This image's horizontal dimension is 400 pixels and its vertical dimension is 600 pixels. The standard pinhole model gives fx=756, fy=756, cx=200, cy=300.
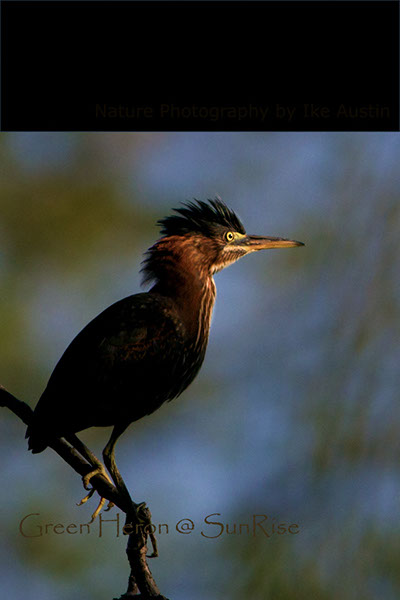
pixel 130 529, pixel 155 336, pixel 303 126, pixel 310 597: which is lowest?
pixel 310 597

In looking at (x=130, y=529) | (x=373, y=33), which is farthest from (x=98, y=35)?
(x=130, y=529)

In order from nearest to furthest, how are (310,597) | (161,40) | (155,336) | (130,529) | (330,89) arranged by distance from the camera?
(130,529), (155,336), (310,597), (161,40), (330,89)

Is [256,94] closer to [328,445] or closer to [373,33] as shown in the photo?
[373,33]

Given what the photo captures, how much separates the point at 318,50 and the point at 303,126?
2.45 ft

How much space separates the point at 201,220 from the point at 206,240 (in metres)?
0.15

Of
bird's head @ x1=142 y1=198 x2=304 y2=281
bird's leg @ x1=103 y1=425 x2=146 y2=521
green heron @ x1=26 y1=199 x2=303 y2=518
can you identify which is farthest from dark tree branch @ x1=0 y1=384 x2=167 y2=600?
bird's head @ x1=142 y1=198 x2=304 y2=281

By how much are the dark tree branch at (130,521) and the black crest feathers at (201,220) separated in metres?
1.87

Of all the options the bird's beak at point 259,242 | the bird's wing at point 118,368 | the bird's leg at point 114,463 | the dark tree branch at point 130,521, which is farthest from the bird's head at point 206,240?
the dark tree branch at point 130,521

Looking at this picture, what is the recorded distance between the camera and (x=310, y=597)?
4.64 m

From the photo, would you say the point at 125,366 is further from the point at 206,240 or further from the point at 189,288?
the point at 206,240

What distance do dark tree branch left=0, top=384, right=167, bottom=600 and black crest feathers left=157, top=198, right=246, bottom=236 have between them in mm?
1866

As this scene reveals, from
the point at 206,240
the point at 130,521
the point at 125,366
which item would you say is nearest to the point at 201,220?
the point at 206,240

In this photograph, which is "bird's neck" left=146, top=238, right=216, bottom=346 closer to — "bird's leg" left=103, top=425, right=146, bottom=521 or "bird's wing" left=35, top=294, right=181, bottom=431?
"bird's wing" left=35, top=294, right=181, bottom=431

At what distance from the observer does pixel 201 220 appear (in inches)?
206
